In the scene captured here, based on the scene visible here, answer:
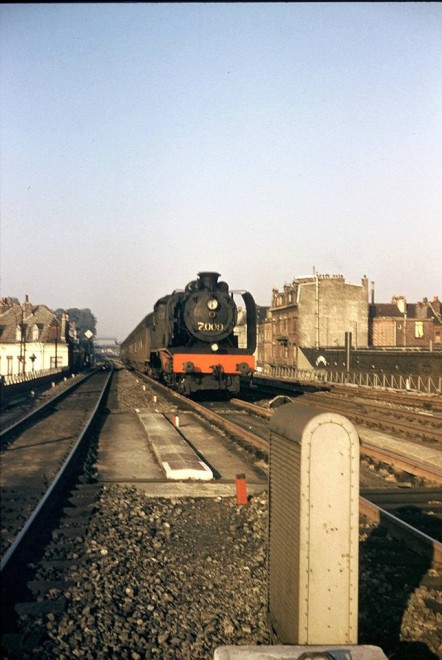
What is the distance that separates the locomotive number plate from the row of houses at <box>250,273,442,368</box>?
3137 cm

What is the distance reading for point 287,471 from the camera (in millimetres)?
4148

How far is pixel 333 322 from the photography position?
57062 mm

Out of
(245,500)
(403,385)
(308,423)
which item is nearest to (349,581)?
(308,423)

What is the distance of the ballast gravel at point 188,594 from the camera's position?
4176 mm

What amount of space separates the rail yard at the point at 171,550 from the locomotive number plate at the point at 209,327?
800 centimetres

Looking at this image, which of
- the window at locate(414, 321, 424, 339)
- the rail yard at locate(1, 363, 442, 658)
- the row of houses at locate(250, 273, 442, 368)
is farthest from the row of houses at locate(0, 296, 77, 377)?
the rail yard at locate(1, 363, 442, 658)

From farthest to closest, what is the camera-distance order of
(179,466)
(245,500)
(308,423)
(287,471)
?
(179,466)
(245,500)
(287,471)
(308,423)

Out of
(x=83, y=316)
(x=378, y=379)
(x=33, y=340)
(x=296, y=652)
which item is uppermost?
(x=83, y=316)

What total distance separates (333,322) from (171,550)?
52061mm

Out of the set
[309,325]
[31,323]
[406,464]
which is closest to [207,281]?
[406,464]

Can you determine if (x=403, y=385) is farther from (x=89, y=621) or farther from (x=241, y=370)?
(x=89, y=621)

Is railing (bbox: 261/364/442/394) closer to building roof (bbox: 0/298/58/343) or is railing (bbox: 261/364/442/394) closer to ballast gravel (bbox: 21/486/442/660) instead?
ballast gravel (bbox: 21/486/442/660)

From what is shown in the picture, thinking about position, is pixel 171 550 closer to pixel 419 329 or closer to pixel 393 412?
pixel 393 412

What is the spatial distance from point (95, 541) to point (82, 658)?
236cm
